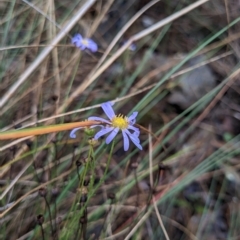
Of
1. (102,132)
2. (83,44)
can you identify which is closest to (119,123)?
(102,132)

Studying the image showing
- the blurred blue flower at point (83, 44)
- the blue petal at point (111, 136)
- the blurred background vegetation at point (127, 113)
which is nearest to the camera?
the blue petal at point (111, 136)

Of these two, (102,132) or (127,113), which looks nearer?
(102,132)

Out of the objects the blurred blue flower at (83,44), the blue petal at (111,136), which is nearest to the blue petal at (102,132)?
the blue petal at (111,136)

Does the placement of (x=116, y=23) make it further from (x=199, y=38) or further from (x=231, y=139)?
(x=231, y=139)

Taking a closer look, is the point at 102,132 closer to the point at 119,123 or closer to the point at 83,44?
the point at 119,123

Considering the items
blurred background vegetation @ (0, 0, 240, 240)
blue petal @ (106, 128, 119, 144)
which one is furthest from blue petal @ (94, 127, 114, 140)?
blurred background vegetation @ (0, 0, 240, 240)

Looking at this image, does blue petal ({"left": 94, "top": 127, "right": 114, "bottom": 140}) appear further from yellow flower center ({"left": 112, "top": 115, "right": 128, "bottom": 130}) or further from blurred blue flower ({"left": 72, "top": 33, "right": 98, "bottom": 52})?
blurred blue flower ({"left": 72, "top": 33, "right": 98, "bottom": 52})

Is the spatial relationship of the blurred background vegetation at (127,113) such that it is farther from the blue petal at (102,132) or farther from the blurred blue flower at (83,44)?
the blue petal at (102,132)

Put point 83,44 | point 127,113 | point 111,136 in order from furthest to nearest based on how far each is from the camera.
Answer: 1. point 127,113
2. point 83,44
3. point 111,136
